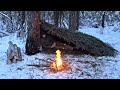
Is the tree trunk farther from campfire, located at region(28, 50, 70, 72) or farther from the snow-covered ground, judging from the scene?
campfire, located at region(28, 50, 70, 72)

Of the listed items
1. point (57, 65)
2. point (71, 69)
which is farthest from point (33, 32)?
point (71, 69)

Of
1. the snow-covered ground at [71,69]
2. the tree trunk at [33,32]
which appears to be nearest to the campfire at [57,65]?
the snow-covered ground at [71,69]

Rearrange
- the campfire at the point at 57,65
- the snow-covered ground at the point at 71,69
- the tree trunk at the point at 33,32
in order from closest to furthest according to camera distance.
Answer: the snow-covered ground at the point at 71,69, the campfire at the point at 57,65, the tree trunk at the point at 33,32

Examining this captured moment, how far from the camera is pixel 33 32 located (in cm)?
1002

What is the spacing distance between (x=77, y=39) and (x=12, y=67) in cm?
366

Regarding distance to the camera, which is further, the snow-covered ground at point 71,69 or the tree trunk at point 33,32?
the tree trunk at point 33,32

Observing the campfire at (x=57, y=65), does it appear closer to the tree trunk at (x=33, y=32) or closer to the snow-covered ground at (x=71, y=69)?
the snow-covered ground at (x=71, y=69)

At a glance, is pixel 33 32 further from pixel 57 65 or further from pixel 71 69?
pixel 71 69

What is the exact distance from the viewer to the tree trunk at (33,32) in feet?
32.5

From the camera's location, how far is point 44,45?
1082 centimetres

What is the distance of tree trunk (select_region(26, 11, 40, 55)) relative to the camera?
9914mm
